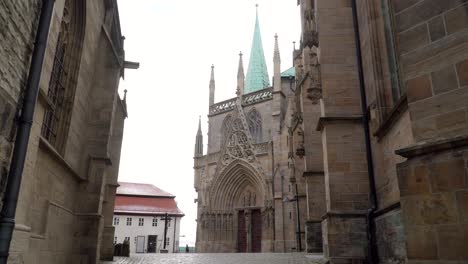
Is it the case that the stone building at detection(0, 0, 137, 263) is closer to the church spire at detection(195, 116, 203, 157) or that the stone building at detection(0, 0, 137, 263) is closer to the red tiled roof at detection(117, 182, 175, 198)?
the church spire at detection(195, 116, 203, 157)

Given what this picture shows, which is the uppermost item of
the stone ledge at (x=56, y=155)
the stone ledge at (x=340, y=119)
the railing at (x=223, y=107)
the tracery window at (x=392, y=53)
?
the railing at (x=223, y=107)

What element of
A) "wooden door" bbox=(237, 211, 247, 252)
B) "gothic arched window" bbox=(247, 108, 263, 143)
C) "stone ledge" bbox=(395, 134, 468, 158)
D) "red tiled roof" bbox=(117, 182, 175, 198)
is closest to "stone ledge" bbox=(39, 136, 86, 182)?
"stone ledge" bbox=(395, 134, 468, 158)

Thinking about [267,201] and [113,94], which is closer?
[113,94]

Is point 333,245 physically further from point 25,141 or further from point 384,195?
point 25,141

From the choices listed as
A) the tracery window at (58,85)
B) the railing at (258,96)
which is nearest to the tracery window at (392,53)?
the tracery window at (58,85)

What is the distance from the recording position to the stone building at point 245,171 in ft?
94.5

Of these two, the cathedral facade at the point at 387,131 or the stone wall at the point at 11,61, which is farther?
the stone wall at the point at 11,61

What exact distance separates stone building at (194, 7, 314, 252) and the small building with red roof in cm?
1018

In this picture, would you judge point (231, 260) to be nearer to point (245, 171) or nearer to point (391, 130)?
point (391, 130)

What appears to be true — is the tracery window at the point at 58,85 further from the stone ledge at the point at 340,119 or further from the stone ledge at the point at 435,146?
the stone ledge at the point at 435,146

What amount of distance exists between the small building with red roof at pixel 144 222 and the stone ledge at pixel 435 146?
39.4m

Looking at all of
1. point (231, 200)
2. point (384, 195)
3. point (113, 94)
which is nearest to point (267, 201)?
point (231, 200)

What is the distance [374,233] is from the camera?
7.78 metres

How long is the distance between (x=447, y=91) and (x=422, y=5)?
39.6 inches
